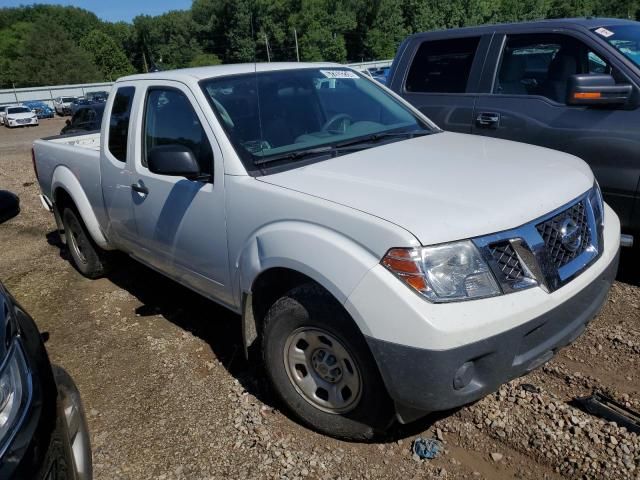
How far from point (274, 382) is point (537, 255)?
1.48 m

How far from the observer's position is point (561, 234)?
2.41 m

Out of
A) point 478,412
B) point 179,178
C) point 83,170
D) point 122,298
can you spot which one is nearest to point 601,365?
point 478,412

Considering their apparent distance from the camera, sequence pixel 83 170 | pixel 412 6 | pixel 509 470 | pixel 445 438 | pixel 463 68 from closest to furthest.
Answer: pixel 509 470
pixel 445 438
pixel 83 170
pixel 463 68
pixel 412 6

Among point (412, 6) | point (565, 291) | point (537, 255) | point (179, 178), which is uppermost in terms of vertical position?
point (412, 6)

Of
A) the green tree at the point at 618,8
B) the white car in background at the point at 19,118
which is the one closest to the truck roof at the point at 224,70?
the white car in background at the point at 19,118

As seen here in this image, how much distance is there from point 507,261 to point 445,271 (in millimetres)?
286

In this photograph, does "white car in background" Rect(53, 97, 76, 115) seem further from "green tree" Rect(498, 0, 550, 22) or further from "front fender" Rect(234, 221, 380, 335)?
"green tree" Rect(498, 0, 550, 22)

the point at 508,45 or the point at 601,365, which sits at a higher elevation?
the point at 508,45

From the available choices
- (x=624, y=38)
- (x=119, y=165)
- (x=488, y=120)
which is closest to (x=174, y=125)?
(x=119, y=165)

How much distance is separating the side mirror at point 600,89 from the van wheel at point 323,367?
9.33 ft

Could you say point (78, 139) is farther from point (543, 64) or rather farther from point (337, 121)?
point (543, 64)

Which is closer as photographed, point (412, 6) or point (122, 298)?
point (122, 298)

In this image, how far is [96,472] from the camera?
2715 mm

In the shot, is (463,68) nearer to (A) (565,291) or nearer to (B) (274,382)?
(A) (565,291)
